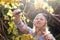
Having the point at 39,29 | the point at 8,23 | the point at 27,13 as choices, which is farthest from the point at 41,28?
the point at 8,23

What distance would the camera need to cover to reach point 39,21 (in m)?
2.92

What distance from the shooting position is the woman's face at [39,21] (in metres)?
2.92

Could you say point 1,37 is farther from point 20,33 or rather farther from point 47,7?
point 47,7

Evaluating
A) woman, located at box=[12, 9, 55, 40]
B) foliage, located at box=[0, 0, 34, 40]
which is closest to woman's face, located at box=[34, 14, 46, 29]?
woman, located at box=[12, 9, 55, 40]

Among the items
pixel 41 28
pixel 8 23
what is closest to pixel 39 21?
pixel 41 28

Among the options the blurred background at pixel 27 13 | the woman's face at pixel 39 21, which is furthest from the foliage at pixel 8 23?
the woman's face at pixel 39 21

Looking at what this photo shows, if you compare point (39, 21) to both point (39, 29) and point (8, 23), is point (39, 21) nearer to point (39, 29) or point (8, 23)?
point (39, 29)

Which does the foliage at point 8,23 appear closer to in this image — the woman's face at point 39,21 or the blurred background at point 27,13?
the blurred background at point 27,13

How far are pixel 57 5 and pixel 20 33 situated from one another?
0.38 metres

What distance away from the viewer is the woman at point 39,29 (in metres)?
2.93

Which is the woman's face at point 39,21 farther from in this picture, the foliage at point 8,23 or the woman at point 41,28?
the foliage at point 8,23

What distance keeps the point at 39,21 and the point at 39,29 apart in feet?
0.24

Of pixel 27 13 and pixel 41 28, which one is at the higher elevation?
pixel 27 13

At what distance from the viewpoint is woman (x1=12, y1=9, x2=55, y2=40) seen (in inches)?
115
